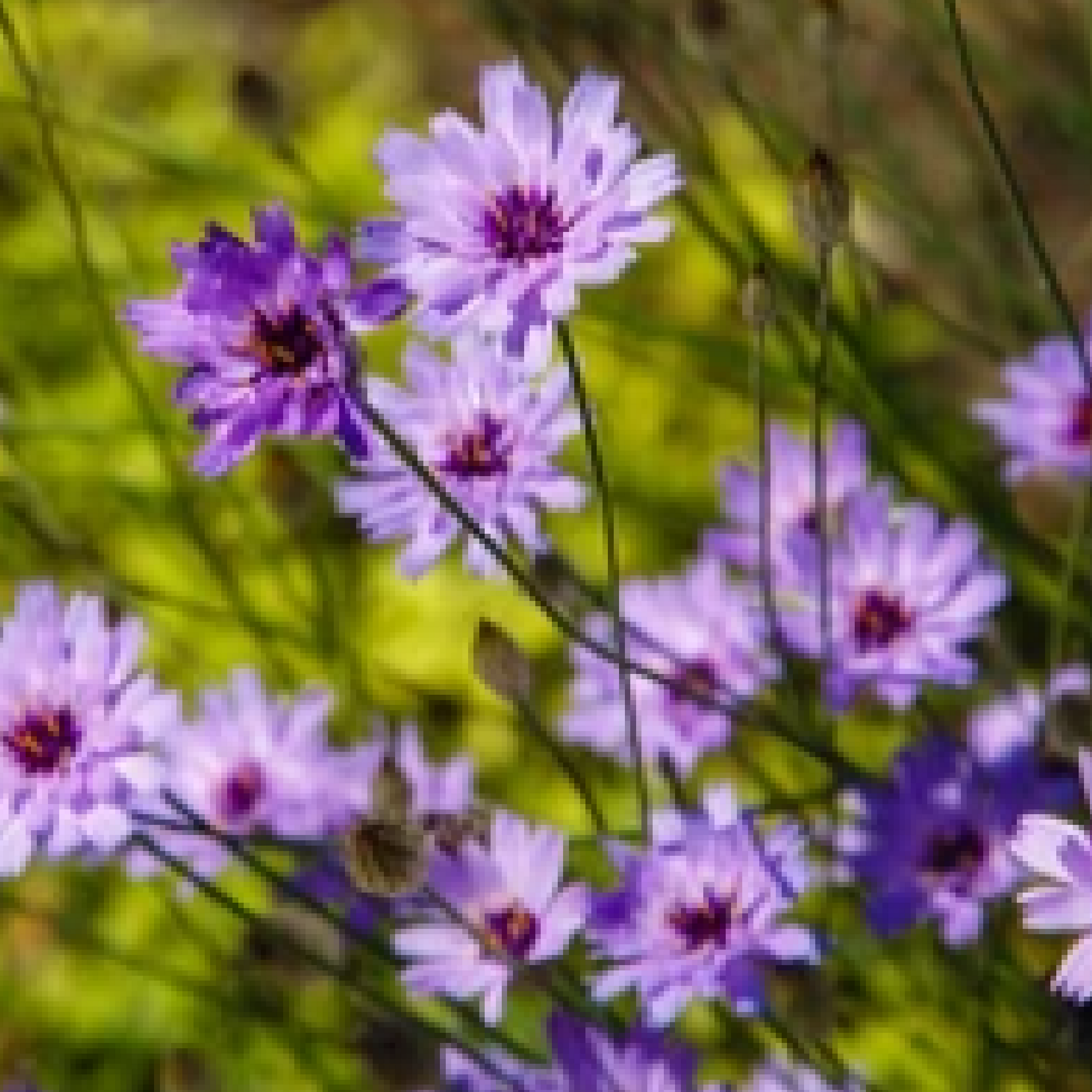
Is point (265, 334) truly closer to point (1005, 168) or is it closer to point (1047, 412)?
point (1005, 168)

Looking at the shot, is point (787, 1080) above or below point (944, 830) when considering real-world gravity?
below

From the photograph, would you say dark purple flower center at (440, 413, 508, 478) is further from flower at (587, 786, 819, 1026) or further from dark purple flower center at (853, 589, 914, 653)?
dark purple flower center at (853, 589, 914, 653)

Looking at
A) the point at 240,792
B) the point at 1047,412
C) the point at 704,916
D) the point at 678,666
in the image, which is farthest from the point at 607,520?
the point at 1047,412

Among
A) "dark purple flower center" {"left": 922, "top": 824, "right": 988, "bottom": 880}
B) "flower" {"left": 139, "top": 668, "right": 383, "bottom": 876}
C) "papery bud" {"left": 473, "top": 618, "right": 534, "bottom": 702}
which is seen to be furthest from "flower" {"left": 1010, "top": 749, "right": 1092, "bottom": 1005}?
"flower" {"left": 139, "top": 668, "right": 383, "bottom": 876}

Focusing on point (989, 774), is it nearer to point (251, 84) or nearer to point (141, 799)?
point (141, 799)

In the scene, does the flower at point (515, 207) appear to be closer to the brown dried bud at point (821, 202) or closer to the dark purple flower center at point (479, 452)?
the brown dried bud at point (821, 202)
